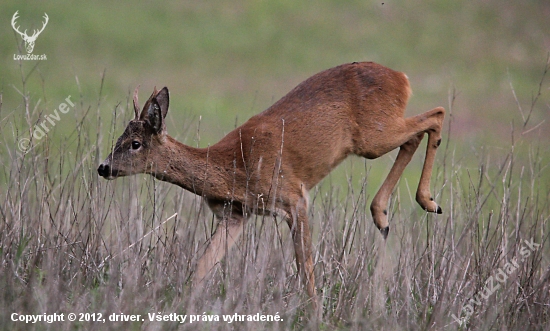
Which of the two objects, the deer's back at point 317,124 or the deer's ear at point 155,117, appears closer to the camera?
the deer's ear at point 155,117

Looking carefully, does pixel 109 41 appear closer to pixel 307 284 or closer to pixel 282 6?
pixel 282 6

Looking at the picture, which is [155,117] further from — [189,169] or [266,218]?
[266,218]

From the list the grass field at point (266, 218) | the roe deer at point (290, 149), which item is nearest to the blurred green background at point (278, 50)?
the grass field at point (266, 218)

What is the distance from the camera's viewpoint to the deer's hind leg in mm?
8031

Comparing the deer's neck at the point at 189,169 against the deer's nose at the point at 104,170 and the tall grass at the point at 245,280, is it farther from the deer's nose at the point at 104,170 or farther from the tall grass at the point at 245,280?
the tall grass at the point at 245,280

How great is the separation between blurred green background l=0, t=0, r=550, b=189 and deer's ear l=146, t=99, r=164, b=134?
15203 mm

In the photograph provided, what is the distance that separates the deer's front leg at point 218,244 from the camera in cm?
684

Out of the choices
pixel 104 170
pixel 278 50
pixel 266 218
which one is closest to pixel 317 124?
pixel 266 218

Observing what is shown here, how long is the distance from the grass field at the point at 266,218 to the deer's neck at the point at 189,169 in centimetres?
18

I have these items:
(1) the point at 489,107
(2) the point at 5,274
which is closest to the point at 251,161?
(2) the point at 5,274

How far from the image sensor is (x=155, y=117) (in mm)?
7195

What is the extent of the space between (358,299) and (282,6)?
26.7 m

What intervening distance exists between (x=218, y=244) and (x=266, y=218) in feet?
2.99

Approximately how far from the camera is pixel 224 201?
7.51m
